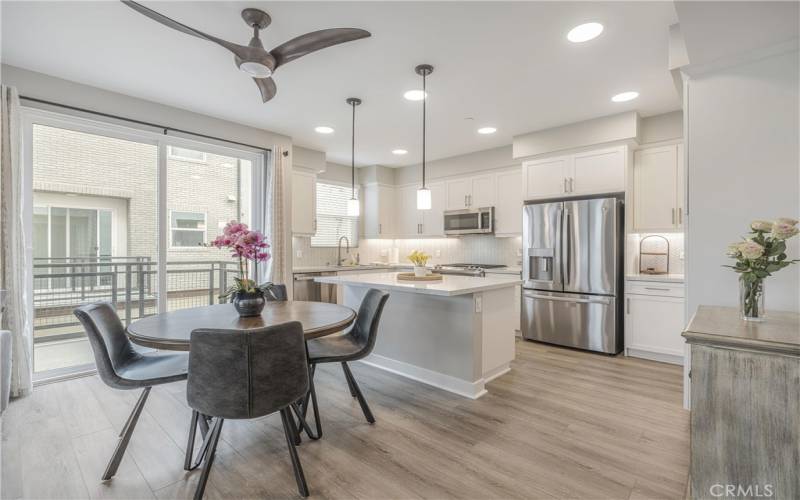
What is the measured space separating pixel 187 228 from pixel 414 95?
278 cm

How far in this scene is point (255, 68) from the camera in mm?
2191

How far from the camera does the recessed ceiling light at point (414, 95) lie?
3.37 m

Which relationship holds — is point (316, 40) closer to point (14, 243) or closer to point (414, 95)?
point (414, 95)

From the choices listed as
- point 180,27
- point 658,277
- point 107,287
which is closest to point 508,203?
point 658,277

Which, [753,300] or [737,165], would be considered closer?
[753,300]

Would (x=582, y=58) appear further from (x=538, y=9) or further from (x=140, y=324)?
(x=140, y=324)

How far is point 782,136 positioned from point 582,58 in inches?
52.0

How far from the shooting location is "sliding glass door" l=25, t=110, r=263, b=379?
3.28 meters

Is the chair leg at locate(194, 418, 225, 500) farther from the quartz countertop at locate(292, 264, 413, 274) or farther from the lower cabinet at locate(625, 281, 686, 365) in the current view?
the lower cabinet at locate(625, 281, 686, 365)

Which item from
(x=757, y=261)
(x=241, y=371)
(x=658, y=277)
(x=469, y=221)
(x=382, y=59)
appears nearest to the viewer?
(x=241, y=371)

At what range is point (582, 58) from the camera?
9.12ft

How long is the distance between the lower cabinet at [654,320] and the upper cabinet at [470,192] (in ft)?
7.07

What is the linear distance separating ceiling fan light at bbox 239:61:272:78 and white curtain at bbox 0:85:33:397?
2.12 m

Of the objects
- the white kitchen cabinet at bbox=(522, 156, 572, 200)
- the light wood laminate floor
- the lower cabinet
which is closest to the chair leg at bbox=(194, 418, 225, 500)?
the light wood laminate floor
